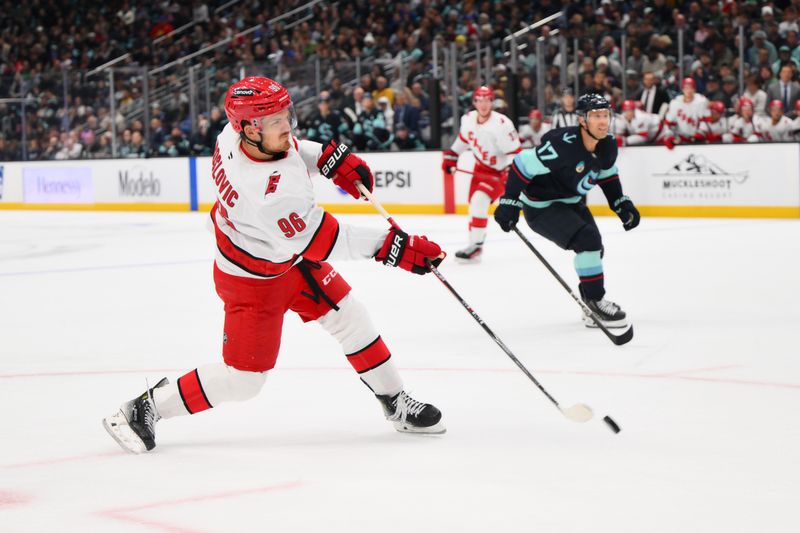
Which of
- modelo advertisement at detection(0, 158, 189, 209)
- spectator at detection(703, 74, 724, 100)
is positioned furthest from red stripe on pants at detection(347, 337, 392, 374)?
modelo advertisement at detection(0, 158, 189, 209)

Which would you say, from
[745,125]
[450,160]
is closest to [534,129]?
[745,125]

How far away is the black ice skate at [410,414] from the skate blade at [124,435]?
0.74 metres

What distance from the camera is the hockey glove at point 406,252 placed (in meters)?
3.31

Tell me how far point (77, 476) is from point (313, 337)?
249 centimetres

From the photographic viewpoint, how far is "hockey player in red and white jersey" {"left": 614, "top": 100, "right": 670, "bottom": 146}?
40.7 ft

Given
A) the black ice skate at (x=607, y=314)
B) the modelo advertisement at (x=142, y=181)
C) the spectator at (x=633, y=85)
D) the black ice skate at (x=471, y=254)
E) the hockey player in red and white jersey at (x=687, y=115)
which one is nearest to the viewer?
the black ice skate at (x=607, y=314)

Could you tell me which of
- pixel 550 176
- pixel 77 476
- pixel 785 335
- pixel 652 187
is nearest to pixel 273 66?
pixel 652 187

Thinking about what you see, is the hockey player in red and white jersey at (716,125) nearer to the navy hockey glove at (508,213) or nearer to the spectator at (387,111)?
the spectator at (387,111)

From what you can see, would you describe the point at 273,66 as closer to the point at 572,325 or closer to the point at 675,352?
the point at 572,325

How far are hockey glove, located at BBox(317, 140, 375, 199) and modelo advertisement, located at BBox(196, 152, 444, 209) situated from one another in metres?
10.2

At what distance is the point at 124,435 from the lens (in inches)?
135

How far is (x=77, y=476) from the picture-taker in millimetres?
3189

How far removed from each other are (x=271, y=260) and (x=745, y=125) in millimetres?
9384

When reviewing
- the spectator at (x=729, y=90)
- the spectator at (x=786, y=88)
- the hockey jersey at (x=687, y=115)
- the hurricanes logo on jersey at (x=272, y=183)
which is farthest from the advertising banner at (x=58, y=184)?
the hurricanes logo on jersey at (x=272, y=183)
